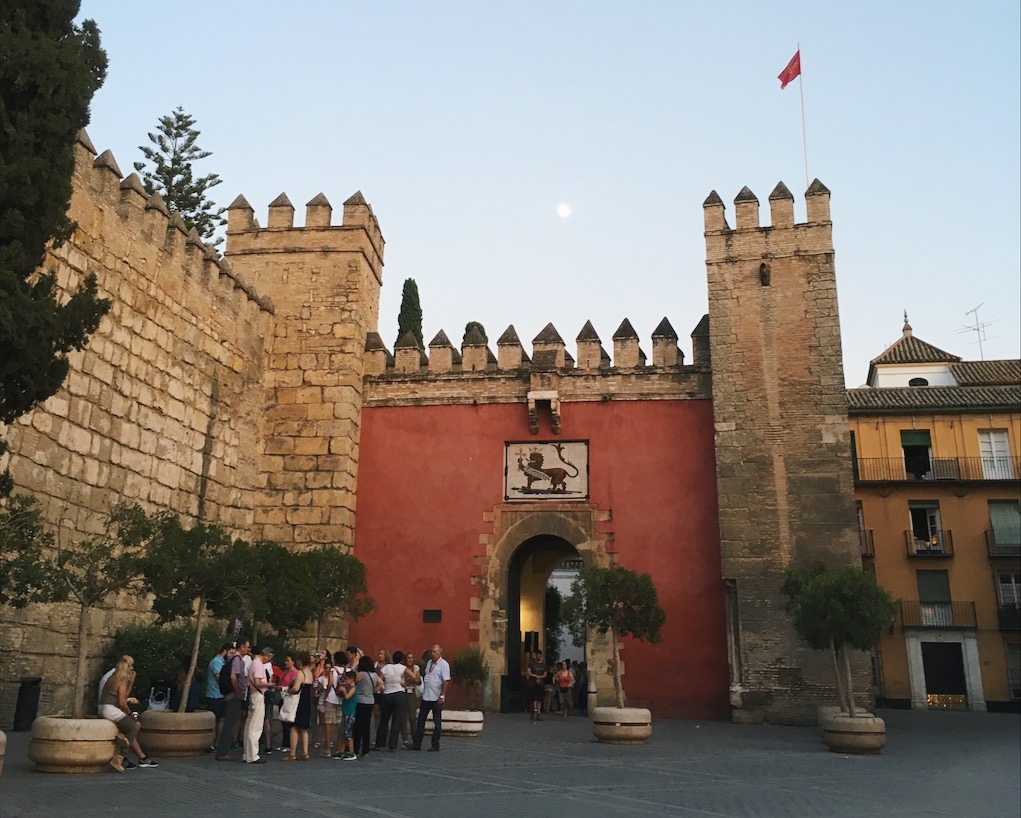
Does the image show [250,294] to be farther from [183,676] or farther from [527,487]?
[183,676]

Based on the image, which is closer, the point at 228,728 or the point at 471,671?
the point at 228,728

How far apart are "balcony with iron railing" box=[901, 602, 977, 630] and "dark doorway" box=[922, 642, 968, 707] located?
1.61 ft

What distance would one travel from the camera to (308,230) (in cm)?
1533

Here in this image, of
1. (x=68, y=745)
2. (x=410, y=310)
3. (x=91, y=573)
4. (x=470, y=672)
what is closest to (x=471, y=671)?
(x=470, y=672)

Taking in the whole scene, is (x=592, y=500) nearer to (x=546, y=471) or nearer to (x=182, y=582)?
(x=546, y=471)

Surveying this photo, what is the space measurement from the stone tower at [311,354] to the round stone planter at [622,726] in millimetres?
5608

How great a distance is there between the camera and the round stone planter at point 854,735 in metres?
9.62

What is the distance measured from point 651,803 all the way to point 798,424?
341 inches

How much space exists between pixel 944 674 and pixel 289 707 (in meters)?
19.1

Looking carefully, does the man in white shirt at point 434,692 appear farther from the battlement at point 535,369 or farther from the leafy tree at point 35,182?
the battlement at point 535,369

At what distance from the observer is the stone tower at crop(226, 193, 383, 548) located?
46.7ft

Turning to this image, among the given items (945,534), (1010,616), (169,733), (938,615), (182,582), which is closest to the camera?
(169,733)

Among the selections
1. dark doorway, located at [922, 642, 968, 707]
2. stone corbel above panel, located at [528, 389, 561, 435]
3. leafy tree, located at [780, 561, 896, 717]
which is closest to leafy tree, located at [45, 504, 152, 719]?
leafy tree, located at [780, 561, 896, 717]

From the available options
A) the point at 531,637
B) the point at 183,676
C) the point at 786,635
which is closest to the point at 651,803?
the point at 183,676
